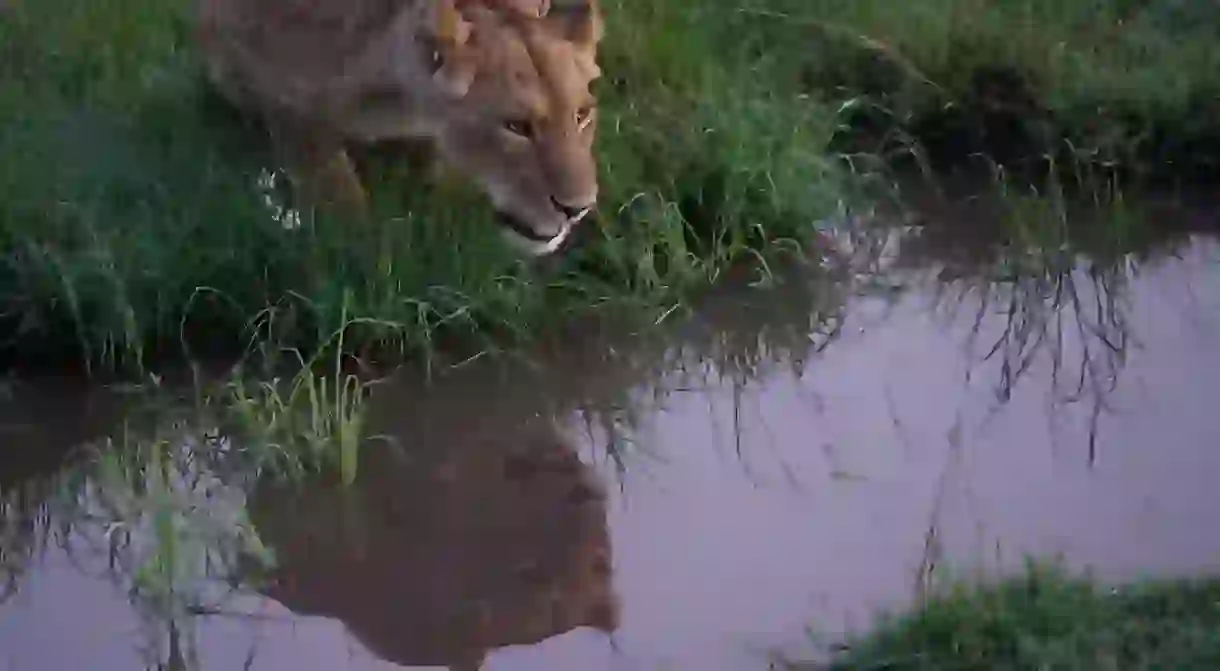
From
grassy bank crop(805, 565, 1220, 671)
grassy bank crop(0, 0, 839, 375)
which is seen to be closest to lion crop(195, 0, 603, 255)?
grassy bank crop(0, 0, 839, 375)

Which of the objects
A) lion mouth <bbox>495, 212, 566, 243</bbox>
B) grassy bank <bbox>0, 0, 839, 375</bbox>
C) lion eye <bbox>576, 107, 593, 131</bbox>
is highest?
lion eye <bbox>576, 107, 593, 131</bbox>

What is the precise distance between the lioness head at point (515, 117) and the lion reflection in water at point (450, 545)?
1.95ft

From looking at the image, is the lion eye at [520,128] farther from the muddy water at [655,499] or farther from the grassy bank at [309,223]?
the muddy water at [655,499]

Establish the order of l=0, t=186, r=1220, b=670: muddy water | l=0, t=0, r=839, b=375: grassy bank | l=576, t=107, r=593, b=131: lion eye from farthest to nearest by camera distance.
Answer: l=576, t=107, r=593, b=131: lion eye
l=0, t=0, r=839, b=375: grassy bank
l=0, t=186, r=1220, b=670: muddy water

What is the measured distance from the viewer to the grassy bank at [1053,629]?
2.47 m

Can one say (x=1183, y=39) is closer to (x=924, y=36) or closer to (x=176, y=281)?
(x=924, y=36)

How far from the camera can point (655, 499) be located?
3264 mm

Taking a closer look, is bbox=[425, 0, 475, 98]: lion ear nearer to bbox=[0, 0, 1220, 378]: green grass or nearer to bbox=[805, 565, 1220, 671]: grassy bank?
bbox=[0, 0, 1220, 378]: green grass

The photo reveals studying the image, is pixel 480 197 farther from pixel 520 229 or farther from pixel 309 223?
pixel 309 223

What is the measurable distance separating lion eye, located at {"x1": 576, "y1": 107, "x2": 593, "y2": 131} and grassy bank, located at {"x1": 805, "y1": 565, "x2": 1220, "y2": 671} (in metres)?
1.77

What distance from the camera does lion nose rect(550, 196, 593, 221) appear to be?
384cm

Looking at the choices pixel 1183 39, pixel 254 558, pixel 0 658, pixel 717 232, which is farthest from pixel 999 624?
pixel 1183 39

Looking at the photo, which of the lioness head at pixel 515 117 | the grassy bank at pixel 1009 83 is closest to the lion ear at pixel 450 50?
the lioness head at pixel 515 117

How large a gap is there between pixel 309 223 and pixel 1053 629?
2.20 metres
